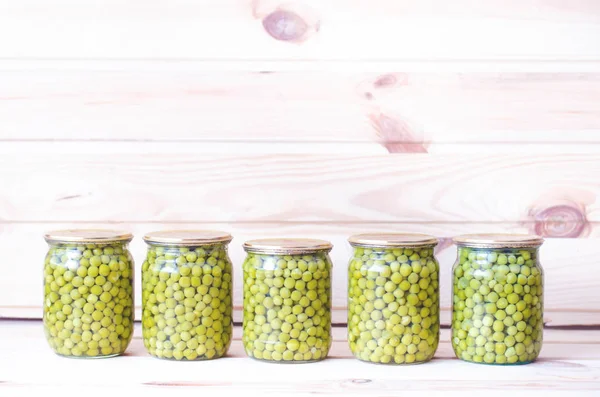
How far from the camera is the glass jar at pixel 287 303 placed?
1146mm

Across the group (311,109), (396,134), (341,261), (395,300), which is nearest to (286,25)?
(311,109)

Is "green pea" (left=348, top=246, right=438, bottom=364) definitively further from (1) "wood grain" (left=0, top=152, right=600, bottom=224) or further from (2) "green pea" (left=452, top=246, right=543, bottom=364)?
(1) "wood grain" (left=0, top=152, right=600, bottom=224)

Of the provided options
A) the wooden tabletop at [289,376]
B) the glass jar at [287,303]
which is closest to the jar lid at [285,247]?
the glass jar at [287,303]

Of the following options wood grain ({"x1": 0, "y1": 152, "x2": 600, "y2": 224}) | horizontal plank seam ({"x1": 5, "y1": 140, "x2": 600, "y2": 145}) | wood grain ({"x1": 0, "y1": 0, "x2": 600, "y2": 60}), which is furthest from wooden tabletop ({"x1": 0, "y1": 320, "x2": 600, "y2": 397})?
wood grain ({"x1": 0, "y1": 0, "x2": 600, "y2": 60})

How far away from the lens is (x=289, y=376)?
109 centimetres

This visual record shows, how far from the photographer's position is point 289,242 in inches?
46.9

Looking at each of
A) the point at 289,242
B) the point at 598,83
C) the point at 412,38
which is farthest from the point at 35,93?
the point at 598,83

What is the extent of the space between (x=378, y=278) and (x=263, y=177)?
0.33 metres

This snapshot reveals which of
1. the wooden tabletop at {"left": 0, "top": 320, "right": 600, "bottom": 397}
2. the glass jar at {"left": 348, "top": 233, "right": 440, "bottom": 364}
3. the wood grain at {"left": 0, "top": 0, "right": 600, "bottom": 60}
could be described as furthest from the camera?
the wood grain at {"left": 0, "top": 0, "right": 600, "bottom": 60}

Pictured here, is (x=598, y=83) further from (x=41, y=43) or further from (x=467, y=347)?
(x=41, y=43)

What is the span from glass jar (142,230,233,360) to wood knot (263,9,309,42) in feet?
1.29

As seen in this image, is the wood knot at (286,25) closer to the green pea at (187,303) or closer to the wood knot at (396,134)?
the wood knot at (396,134)

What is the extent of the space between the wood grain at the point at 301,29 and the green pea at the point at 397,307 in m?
0.40

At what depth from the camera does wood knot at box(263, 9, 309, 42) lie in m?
1.35
